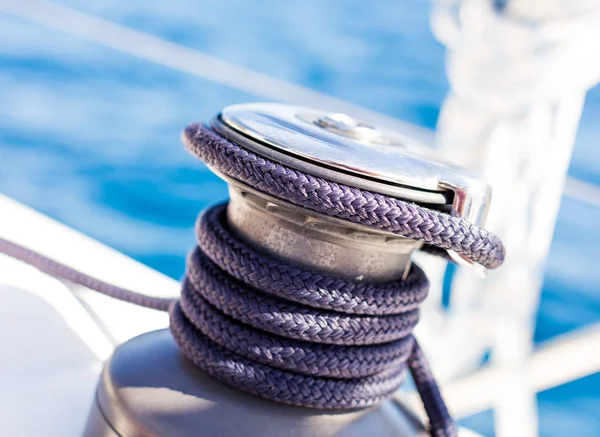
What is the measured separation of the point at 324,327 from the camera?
513 mm

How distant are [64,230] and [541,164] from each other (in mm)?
784

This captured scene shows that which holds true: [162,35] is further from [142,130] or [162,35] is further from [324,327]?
[324,327]

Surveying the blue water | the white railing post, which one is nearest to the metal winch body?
the white railing post

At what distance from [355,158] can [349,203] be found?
35 millimetres

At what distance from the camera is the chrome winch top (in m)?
0.47

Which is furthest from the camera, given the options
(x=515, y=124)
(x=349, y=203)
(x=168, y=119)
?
(x=168, y=119)

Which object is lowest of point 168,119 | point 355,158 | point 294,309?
point 168,119

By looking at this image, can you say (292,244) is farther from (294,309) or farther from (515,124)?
(515,124)

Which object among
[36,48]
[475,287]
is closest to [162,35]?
[36,48]

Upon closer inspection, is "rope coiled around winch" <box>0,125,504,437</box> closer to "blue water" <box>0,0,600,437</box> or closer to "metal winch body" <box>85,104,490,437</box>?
"metal winch body" <box>85,104,490,437</box>

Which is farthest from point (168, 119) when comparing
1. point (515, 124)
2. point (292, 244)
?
point (292, 244)

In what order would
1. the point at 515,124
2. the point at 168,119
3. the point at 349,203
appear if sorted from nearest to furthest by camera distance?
the point at 349,203 → the point at 515,124 → the point at 168,119

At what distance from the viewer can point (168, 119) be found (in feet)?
14.3

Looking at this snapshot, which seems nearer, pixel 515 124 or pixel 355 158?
pixel 355 158
